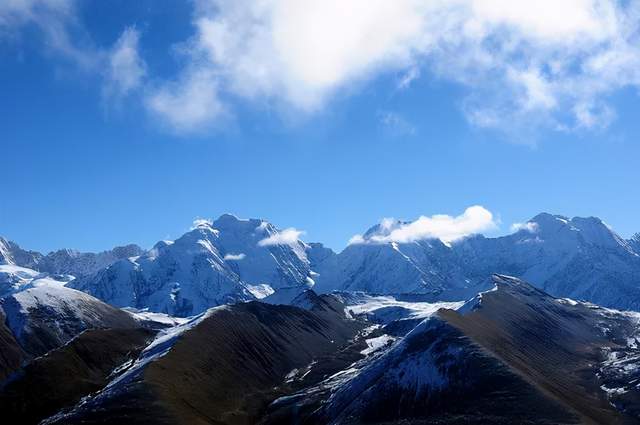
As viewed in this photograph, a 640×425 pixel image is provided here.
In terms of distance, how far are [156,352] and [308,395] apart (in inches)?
1730

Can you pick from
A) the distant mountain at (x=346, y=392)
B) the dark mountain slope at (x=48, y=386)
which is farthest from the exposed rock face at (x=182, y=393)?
the dark mountain slope at (x=48, y=386)

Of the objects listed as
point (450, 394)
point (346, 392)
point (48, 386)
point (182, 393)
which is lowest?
point (450, 394)

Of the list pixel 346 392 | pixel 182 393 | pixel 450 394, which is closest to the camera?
pixel 450 394

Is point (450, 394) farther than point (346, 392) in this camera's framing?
No

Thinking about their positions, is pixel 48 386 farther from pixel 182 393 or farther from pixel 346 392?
pixel 346 392

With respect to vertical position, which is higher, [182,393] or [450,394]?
[182,393]

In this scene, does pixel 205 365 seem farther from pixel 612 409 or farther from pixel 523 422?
pixel 612 409

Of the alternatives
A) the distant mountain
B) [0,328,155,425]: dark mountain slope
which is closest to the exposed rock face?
the distant mountain

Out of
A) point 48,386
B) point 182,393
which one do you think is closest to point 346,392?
point 182,393

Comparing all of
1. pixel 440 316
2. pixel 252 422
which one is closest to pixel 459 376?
pixel 440 316

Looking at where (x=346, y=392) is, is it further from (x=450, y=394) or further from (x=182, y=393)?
(x=182, y=393)

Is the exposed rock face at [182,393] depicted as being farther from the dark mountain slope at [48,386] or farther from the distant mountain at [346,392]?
the dark mountain slope at [48,386]

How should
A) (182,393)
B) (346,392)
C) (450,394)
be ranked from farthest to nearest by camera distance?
(346,392) → (182,393) → (450,394)

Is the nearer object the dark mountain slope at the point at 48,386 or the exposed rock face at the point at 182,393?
the exposed rock face at the point at 182,393
